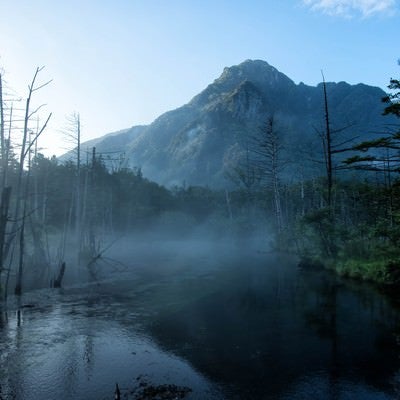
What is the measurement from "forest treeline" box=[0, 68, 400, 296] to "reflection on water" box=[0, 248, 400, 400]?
3.46 m

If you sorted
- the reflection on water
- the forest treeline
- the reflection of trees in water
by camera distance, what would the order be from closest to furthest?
1. the reflection on water
2. the reflection of trees in water
3. the forest treeline

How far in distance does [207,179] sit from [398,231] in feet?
480

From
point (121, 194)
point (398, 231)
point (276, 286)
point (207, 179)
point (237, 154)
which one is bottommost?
point (276, 286)

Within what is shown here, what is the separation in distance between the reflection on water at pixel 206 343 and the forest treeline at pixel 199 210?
11.3 ft

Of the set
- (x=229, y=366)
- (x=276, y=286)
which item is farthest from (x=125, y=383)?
(x=276, y=286)

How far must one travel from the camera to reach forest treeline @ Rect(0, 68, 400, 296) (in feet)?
62.3

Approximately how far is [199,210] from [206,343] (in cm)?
7638

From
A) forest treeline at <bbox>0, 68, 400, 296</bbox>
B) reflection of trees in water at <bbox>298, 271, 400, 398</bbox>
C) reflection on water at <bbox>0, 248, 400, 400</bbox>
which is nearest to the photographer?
reflection on water at <bbox>0, 248, 400, 400</bbox>

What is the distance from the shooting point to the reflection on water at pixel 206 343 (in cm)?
912

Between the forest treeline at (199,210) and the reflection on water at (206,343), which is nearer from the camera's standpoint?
the reflection on water at (206,343)

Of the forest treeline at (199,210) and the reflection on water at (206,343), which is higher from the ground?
the forest treeline at (199,210)

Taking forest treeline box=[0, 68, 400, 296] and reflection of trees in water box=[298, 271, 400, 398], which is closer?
reflection of trees in water box=[298, 271, 400, 398]

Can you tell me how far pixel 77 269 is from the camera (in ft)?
100

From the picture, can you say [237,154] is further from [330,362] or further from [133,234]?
[330,362]
